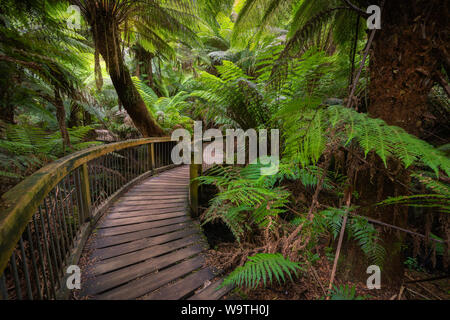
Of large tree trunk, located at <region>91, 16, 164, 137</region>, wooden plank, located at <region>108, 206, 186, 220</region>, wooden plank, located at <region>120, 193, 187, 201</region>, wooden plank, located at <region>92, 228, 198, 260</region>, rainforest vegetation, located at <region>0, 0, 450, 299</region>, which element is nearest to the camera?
rainforest vegetation, located at <region>0, 0, 450, 299</region>

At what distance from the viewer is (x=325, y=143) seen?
947mm

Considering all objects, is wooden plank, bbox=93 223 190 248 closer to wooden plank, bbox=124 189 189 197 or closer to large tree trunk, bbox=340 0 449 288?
wooden plank, bbox=124 189 189 197

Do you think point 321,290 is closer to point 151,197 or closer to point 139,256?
point 139,256

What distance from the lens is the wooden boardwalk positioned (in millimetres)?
1634

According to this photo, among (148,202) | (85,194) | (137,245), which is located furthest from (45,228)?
(148,202)

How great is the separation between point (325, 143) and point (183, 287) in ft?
5.59

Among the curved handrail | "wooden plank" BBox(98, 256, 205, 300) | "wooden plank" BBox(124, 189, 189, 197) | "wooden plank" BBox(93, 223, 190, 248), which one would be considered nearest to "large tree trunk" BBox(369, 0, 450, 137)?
the curved handrail

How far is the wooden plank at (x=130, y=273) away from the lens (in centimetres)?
160

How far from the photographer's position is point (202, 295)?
1.65 metres

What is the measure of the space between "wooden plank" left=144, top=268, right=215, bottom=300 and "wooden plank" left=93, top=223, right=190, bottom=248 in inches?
32.4

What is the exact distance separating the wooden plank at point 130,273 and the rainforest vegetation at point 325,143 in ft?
1.31

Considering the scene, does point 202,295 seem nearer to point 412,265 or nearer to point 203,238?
point 203,238
